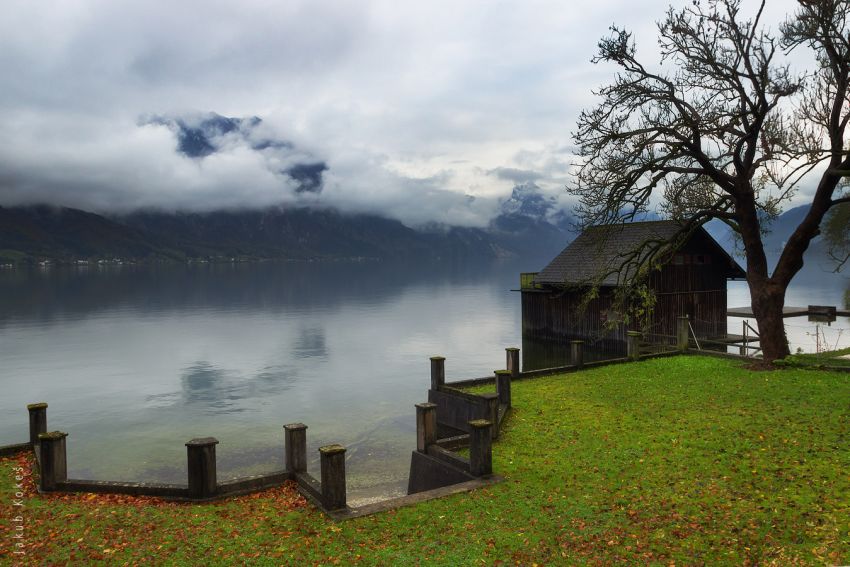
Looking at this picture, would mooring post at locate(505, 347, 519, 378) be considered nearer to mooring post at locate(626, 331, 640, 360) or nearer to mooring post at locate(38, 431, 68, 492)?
mooring post at locate(626, 331, 640, 360)

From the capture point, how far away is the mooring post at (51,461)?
13844 mm

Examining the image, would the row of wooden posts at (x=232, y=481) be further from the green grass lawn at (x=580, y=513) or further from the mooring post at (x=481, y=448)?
the green grass lawn at (x=580, y=513)

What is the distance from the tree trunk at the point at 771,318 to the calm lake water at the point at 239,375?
52.5 ft

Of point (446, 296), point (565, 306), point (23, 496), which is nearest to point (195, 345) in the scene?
point (565, 306)

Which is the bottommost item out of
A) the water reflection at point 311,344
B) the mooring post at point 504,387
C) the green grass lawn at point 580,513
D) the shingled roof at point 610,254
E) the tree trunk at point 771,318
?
the water reflection at point 311,344

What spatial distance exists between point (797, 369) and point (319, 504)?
1967 centimetres

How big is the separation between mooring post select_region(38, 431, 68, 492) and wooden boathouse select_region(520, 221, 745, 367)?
30.5 meters

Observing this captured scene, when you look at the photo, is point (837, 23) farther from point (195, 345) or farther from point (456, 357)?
point (195, 345)

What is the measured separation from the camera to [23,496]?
13.7m

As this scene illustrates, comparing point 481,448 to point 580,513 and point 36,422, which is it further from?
point 36,422

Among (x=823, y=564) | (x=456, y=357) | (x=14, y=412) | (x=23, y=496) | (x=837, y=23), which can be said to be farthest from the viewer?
(x=456, y=357)

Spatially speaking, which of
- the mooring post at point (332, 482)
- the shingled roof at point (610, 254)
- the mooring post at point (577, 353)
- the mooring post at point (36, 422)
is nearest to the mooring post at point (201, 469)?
the mooring post at point (332, 482)

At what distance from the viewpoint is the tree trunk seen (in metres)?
23.3

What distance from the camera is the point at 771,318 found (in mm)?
23547
